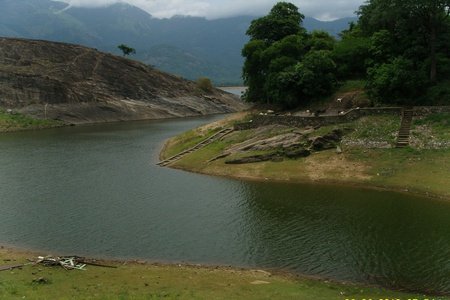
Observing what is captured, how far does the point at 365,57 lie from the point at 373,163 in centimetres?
2306

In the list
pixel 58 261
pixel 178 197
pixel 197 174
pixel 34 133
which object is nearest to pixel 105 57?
pixel 34 133

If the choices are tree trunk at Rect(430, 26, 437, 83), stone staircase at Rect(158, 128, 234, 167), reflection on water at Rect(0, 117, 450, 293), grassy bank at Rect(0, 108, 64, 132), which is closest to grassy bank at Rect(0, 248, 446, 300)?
reflection on water at Rect(0, 117, 450, 293)

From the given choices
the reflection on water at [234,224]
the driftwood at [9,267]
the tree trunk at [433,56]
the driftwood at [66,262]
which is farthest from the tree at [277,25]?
the driftwood at [9,267]

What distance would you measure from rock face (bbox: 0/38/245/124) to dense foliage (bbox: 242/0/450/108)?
72431 mm

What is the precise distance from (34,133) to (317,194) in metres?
80.0

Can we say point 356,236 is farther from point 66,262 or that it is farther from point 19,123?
point 19,123

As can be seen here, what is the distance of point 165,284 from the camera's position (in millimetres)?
21781

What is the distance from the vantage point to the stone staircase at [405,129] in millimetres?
45844

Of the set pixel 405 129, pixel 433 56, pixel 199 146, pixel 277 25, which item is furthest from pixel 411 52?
pixel 199 146

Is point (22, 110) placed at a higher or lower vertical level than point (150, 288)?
higher

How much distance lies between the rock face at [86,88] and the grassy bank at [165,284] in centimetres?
10472

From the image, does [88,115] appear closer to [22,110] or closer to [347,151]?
[22,110]

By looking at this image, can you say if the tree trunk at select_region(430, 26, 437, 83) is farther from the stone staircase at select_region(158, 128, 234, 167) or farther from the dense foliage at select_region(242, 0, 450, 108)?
the stone staircase at select_region(158, 128, 234, 167)

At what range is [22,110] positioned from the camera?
389 ft
